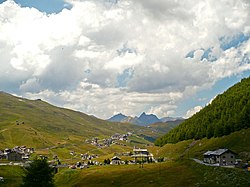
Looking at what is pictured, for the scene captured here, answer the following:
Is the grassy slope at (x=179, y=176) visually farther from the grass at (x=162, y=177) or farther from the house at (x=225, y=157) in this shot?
the house at (x=225, y=157)

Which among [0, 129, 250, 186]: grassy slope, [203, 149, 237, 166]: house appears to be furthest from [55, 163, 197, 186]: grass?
[203, 149, 237, 166]: house

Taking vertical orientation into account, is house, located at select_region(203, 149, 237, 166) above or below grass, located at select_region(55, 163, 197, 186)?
above

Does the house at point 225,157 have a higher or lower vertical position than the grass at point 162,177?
higher

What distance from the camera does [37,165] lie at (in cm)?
8081

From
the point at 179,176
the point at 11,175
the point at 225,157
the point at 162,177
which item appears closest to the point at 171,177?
the point at 179,176

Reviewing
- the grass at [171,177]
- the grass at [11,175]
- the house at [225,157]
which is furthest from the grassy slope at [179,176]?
the house at [225,157]

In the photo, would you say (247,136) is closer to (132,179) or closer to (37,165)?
(132,179)

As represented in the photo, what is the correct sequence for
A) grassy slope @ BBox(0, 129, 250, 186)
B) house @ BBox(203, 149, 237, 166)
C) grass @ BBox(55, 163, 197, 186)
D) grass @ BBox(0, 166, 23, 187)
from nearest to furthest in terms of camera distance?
grassy slope @ BBox(0, 129, 250, 186), grass @ BBox(55, 163, 197, 186), grass @ BBox(0, 166, 23, 187), house @ BBox(203, 149, 237, 166)

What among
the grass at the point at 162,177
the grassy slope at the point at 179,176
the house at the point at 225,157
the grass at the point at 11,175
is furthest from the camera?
the house at the point at 225,157

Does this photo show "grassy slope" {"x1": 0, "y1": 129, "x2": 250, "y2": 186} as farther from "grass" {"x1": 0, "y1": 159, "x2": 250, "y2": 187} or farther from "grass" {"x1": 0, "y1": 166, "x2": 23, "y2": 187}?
"grass" {"x1": 0, "y1": 166, "x2": 23, "y2": 187}

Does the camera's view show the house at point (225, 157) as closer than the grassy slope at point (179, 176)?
No

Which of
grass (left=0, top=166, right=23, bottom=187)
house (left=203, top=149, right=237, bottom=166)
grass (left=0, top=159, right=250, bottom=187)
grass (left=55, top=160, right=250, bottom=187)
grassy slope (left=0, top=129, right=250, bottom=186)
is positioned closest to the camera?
grass (left=55, top=160, right=250, bottom=187)

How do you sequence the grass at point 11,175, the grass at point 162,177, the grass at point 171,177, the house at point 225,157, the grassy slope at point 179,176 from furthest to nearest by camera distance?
the house at point 225,157 → the grass at point 11,175 → the grassy slope at point 179,176 → the grass at point 162,177 → the grass at point 171,177

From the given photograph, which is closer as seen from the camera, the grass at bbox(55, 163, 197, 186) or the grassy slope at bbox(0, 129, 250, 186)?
the grassy slope at bbox(0, 129, 250, 186)
